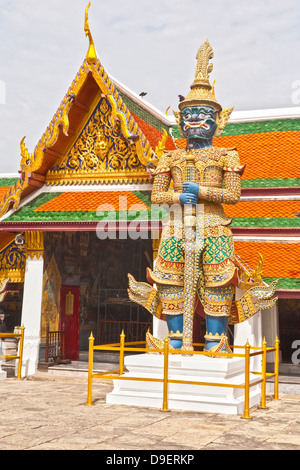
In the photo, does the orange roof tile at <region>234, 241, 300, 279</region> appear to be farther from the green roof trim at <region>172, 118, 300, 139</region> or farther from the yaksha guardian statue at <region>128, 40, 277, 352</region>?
the green roof trim at <region>172, 118, 300, 139</region>

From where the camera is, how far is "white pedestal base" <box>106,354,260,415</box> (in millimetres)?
7051

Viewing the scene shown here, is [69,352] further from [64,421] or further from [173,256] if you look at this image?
[64,421]

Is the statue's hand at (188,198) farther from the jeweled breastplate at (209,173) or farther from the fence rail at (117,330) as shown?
the fence rail at (117,330)

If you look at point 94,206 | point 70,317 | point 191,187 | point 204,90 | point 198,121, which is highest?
point 204,90

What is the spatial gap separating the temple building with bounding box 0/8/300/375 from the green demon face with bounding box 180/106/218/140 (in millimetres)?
1223

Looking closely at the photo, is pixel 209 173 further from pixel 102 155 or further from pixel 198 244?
pixel 102 155

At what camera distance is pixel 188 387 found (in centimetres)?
725

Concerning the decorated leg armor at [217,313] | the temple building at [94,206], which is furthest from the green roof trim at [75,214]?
the decorated leg armor at [217,313]

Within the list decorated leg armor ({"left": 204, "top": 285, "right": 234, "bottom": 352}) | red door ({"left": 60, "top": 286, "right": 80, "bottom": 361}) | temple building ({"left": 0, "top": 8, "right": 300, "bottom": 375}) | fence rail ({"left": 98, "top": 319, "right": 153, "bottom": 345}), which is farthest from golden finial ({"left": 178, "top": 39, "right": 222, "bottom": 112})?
fence rail ({"left": 98, "top": 319, "right": 153, "bottom": 345})

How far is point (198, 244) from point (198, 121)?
1784mm

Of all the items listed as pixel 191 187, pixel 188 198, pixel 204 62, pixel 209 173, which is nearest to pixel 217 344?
pixel 188 198

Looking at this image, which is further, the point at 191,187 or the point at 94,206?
the point at 94,206

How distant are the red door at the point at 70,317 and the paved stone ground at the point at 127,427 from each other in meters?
3.36

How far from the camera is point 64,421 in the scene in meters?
6.21
